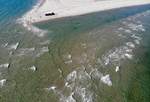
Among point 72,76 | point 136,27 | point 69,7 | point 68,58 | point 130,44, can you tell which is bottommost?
point 69,7

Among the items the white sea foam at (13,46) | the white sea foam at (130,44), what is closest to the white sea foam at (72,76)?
the white sea foam at (130,44)

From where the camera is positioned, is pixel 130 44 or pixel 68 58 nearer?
pixel 68 58

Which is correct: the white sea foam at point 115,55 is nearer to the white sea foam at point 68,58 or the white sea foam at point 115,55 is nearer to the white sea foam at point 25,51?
the white sea foam at point 68,58

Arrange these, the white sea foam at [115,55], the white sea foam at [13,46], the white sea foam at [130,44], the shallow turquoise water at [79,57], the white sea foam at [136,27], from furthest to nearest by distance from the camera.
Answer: the white sea foam at [136,27] < the white sea foam at [13,46] < the white sea foam at [130,44] < the white sea foam at [115,55] < the shallow turquoise water at [79,57]

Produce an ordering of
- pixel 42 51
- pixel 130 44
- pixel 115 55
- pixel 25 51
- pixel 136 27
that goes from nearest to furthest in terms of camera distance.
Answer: pixel 115 55
pixel 42 51
pixel 130 44
pixel 25 51
pixel 136 27

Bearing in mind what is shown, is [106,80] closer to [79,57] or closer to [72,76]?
[72,76]

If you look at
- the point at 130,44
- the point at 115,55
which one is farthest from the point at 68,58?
the point at 130,44

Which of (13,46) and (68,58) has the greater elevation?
(68,58)

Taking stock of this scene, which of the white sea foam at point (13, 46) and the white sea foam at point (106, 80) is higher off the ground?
the white sea foam at point (106, 80)

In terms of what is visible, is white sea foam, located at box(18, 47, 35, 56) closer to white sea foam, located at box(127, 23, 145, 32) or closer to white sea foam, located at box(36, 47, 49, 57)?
white sea foam, located at box(36, 47, 49, 57)
